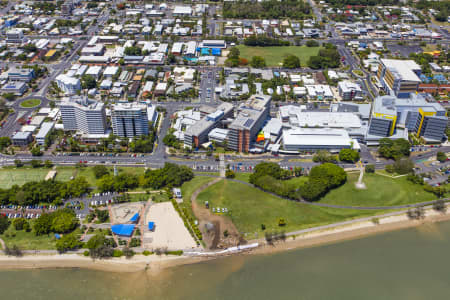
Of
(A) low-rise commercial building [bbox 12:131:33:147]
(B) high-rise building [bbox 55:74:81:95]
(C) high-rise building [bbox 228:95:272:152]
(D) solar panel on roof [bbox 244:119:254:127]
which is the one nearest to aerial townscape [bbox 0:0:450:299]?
(A) low-rise commercial building [bbox 12:131:33:147]

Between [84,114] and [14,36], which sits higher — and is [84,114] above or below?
above

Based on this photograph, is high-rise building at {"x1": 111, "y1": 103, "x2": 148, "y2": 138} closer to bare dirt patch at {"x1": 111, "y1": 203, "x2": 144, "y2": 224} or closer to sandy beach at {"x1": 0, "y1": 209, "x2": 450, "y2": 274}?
bare dirt patch at {"x1": 111, "y1": 203, "x2": 144, "y2": 224}

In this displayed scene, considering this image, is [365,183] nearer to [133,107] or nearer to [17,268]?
[133,107]

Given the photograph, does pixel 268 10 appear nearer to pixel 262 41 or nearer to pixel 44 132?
pixel 262 41

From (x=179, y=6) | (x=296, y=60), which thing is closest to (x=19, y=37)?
(x=179, y=6)

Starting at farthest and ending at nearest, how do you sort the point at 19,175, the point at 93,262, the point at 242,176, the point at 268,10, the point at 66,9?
the point at 268,10 < the point at 66,9 < the point at 242,176 < the point at 19,175 < the point at 93,262

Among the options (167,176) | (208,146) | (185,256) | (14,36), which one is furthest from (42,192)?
(14,36)

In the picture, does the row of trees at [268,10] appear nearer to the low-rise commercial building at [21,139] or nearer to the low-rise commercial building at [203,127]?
the low-rise commercial building at [203,127]
